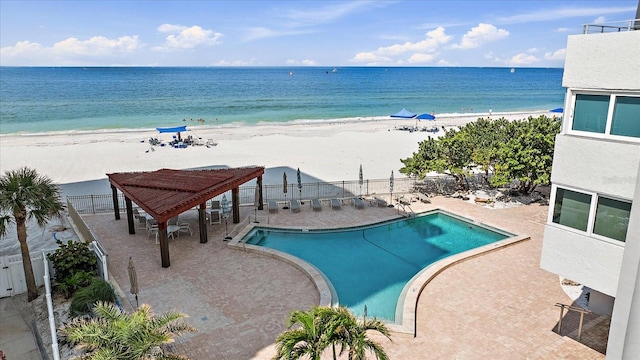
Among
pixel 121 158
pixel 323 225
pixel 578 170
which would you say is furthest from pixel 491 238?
pixel 121 158

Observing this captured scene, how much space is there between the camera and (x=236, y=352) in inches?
429

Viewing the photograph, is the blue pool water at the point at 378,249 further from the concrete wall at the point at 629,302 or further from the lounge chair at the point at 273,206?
the concrete wall at the point at 629,302

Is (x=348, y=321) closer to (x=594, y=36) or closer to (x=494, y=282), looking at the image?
(x=594, y=36)

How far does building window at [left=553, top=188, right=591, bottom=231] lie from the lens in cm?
889

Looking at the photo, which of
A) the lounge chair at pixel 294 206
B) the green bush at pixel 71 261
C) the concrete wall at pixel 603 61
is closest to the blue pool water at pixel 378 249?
the lounge chair at pixel 294 206

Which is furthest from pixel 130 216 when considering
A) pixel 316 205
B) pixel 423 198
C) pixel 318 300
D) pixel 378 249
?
pixel 423 198

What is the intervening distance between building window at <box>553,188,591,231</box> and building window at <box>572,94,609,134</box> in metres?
1.33

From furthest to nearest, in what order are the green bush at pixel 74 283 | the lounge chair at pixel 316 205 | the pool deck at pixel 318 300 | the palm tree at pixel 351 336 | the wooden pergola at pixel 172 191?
the lounge chair at pixel 316 205 → the wooden pergola at pixel 172 191 → the green bush at pixel 74 283 → the pool deck at pixel 318 300 → the palm tree at pixel 351 336

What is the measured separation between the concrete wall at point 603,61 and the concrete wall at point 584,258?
302 centimetres

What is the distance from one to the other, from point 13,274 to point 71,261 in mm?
1925

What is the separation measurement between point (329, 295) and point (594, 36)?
9.60 meters

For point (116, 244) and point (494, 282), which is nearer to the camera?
point (494, 282)

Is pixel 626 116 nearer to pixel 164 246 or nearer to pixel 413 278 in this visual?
pixel 413 278

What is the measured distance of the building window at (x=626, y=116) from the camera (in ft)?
26.1
